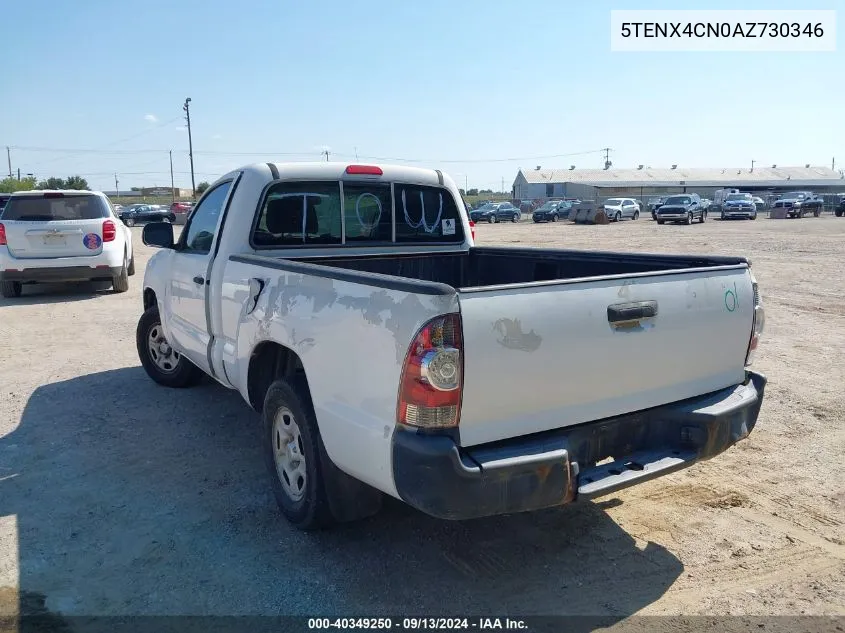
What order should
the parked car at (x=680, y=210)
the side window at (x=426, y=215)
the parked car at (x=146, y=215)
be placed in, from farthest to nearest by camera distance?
1. the parked car at (x=146, y=215)
2. the parked car at (x=680, y=210)
3. the side window at (x=426, y=215)

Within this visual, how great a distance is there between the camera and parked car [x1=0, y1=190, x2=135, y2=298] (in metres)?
11.3

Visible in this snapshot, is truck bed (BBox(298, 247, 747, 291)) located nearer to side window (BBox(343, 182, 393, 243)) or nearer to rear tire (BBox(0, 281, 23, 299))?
side window (BBox(343, 182, 393, 243))

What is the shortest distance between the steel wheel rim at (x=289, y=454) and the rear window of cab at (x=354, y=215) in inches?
55.7

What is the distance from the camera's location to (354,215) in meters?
5.11

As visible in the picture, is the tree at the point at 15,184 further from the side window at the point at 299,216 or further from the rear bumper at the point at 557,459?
the rear bumper at the point at 557,459

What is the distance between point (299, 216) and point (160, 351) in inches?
98.7

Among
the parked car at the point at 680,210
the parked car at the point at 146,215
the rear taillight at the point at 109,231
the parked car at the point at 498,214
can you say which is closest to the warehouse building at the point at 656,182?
the parked car at the point at 498,214

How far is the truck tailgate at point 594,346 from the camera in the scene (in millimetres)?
2763

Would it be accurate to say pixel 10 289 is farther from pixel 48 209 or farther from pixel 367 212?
pixel 367 212

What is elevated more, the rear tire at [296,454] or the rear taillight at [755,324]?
the rear taillight at [755,324]

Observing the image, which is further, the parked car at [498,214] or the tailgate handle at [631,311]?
the parked car at [498,214]

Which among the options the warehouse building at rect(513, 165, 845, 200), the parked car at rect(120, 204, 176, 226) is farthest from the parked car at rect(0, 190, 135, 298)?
the warehouse building at rect(513, 165, 845, 200)

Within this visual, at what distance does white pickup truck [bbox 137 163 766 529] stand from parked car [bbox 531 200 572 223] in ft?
164

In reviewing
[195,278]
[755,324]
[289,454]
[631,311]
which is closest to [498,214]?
[195,278]
